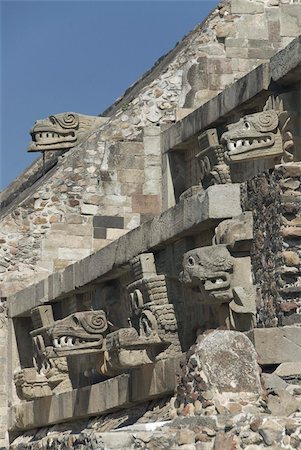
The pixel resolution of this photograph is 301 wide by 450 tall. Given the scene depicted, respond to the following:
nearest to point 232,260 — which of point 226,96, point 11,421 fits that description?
point 226,96

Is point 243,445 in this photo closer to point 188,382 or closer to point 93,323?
point 188,382

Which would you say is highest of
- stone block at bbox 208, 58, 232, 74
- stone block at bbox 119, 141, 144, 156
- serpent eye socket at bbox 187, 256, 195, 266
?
stone block at bbox 208, 58, 232, 74

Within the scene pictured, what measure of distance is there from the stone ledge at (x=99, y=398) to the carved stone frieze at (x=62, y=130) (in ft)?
12.4

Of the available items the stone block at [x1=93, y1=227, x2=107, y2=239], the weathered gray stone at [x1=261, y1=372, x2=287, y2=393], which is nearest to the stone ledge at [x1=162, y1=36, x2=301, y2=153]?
the stone block at [x1=93, y1=227, x2=107, y2=239]

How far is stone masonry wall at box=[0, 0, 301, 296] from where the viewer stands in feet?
78.7

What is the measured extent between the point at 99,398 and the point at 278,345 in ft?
17.4

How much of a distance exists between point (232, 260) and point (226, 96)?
2.79 m

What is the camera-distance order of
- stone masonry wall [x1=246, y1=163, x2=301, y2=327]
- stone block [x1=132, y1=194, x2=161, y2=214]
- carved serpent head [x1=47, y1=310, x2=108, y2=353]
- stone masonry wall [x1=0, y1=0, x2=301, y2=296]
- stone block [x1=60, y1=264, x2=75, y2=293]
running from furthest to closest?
stone block [x1=132, y1=194, x2=161, y2=214] → stone masonry wall [x1=0, y1=0, x2=301, y2=296] → stone block [x1=60, y1=264, x2=75, y2=293] → carved serpent head [x1=47, y1=310, x2=108, y2=353] → stone masonry wall [x1=246, y1=163, x2=301, y2=327]

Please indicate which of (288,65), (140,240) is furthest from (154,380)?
(288,65)

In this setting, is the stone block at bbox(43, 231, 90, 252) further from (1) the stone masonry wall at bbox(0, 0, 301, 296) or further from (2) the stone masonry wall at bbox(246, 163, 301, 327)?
(2) the stone masonry wall at bbox(246, 163, 301, 327)

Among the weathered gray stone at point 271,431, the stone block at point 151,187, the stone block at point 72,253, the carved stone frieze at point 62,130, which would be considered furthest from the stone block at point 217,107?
the weathered gray stone at point 271,431

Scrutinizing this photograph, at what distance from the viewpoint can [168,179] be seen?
23.1 metres

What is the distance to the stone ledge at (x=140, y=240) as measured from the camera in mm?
18188

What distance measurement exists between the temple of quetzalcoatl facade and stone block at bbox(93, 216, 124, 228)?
0.06 ft
